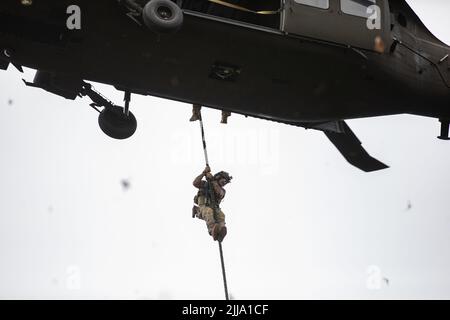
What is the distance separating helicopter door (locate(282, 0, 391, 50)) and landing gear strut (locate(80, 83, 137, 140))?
3337 mm

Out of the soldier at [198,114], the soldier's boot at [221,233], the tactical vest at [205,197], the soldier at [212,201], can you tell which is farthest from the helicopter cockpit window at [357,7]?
the soldier's boot at [221,233]

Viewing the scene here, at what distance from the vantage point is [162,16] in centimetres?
1062

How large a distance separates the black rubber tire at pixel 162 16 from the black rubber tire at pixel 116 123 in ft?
9.95

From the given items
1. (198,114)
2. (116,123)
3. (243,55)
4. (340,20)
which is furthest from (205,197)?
(340,20)

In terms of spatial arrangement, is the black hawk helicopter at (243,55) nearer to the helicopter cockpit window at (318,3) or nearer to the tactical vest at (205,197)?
the helicopter cockpit window at (318,3)

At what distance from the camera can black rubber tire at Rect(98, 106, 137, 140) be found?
13.2 metres

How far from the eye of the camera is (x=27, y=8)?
10578 millimetres

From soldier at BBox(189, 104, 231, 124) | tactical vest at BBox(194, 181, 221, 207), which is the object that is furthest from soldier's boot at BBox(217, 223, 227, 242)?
soldier at BBox(189, 104, 231, 124)

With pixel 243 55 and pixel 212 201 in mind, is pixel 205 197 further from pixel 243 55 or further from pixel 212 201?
pixel 243 55

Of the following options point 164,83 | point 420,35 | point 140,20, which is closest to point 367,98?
point 420,35

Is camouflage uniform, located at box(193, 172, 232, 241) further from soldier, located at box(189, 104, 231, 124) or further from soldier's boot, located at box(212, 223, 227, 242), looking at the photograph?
soldier, located at box(189, 104, 231, 124)

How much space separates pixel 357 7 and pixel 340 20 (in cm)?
39

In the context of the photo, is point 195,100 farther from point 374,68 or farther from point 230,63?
point 374,68

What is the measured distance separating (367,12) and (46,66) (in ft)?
17.0
